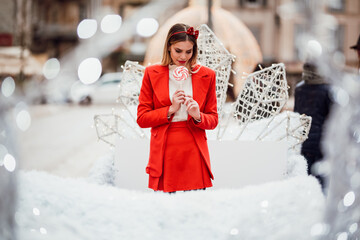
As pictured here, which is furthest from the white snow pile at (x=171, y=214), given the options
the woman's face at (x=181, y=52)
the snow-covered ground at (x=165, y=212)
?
the woman's face at (x=181, y=52)

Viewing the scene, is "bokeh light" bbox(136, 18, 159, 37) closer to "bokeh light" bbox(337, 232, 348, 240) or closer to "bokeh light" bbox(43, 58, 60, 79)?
"bokeh light" bbox(43, 58, 60, 79)

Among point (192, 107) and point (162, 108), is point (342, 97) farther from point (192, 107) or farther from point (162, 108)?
point (162, 108)

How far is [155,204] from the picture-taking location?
2.45 ft

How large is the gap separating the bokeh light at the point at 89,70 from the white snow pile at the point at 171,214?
228 mm

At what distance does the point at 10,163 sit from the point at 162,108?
0.48 metres

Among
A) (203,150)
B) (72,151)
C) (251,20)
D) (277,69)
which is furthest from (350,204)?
(251,20)

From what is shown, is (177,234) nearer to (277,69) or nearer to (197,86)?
(197,86)

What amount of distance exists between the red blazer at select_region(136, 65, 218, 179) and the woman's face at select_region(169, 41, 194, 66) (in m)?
0.05

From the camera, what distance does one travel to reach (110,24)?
2.28ft

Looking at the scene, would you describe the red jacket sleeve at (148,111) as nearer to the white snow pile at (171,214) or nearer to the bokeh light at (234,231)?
the white snow pile at (171,214)

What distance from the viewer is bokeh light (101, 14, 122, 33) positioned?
678 mm

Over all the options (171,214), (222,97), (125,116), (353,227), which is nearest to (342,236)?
(353,227)

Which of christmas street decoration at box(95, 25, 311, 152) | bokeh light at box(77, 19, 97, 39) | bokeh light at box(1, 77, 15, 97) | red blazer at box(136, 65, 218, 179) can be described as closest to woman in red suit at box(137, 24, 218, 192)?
red blazer at box(136, 65, 218, 179)

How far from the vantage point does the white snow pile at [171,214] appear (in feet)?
2.34
